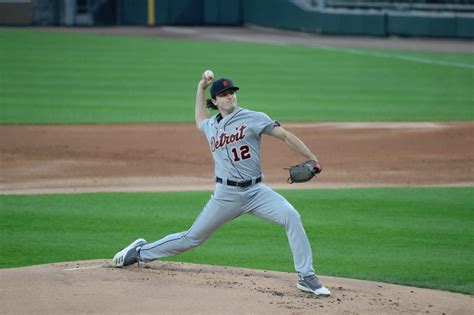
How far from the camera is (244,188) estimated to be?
7477mm

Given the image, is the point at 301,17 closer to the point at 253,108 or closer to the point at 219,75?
the point at 219,75

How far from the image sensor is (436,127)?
17.2 meters

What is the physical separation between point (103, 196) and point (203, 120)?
414 centimetres

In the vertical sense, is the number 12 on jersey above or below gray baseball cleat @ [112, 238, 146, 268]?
above

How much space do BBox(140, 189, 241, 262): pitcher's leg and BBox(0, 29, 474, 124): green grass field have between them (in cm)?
1006

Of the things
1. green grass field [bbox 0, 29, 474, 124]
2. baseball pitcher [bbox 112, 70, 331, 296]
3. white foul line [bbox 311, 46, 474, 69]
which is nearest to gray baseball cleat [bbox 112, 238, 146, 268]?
baseball pitcher [bbox 112, 70, 331, 296]

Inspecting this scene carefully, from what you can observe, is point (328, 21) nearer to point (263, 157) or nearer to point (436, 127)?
point (436, 127)

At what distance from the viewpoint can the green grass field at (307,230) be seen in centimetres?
880

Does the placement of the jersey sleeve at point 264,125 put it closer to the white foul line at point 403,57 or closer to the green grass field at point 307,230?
the green grass field at point 307,230

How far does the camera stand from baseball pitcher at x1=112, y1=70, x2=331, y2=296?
730 cm

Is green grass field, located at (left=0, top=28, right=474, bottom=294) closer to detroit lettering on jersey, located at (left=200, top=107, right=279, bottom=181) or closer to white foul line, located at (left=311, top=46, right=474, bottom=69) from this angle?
white foul line, located at (left=311, top=46, right=474, bottom=69)

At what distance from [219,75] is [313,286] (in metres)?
16.1

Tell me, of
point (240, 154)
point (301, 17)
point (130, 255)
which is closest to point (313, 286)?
point (240, 154)

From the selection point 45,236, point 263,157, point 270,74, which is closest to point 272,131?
point 45,236
